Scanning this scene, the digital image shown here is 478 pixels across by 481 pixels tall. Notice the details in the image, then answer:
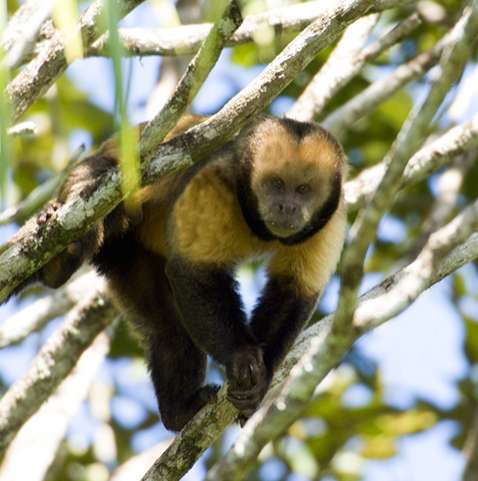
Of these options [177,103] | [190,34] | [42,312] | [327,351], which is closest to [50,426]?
[42,312]

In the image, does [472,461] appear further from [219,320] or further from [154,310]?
[219,320]

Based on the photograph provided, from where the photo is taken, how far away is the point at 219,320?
547cm

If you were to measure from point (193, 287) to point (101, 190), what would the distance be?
1166 mm

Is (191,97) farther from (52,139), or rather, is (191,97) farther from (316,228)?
(52,139)

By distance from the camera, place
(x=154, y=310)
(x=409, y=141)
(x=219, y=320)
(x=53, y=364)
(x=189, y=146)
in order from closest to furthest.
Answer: (x=409, y=141) < (x=189, y=146) < (x=219, y=320) < (x=154, y=310) < (x=53, y=364)

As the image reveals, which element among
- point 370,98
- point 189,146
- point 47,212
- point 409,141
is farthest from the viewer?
point 370,98

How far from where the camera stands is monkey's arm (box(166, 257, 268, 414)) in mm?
5215

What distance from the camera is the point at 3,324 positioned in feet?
23.0

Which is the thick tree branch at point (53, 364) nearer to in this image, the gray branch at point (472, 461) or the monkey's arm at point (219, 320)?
the monkey's arm at point (219, 320)

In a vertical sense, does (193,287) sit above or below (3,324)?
above

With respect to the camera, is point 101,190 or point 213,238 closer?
point 101,190

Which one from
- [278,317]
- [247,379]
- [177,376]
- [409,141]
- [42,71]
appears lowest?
[177,376]

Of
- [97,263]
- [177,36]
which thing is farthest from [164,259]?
[177,36]

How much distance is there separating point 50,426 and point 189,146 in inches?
112
